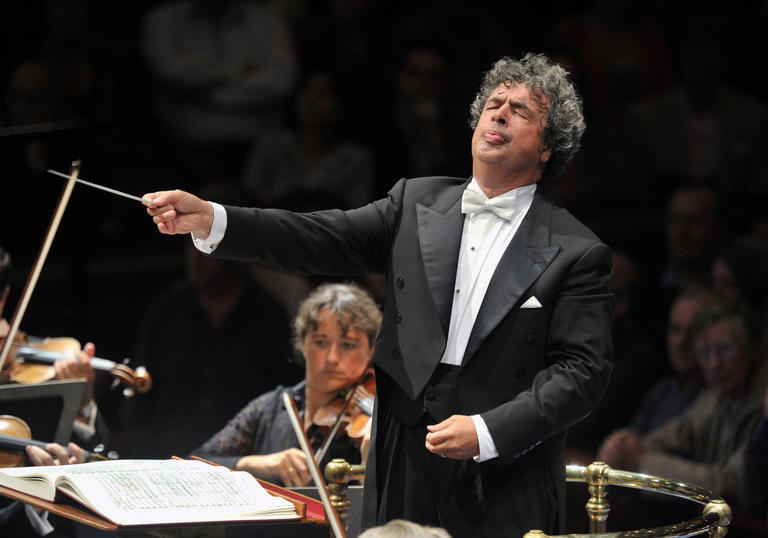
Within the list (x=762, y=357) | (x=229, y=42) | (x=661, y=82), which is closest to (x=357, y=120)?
(x=229, y=42)

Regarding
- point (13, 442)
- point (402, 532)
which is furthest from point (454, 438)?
point (13, 442)

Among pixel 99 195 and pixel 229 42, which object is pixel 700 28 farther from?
pixel 99 195

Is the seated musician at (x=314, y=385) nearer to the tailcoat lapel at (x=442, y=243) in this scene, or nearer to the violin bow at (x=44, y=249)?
the violin bow at (x=44, y=249)

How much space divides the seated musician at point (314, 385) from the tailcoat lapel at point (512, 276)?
99 centimetres

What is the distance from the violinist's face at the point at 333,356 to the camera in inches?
134

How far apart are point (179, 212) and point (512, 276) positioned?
0.68 metres

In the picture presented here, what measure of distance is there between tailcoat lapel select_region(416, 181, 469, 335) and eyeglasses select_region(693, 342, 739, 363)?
6.62 feet

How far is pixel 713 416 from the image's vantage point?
14.3ft

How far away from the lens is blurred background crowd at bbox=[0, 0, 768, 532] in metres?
4.72

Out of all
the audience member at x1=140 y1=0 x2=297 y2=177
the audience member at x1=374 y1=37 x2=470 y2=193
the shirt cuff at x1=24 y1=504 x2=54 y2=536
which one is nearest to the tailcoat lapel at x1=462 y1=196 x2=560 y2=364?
the shirt cuff at x1=24 y1=504 x2=54 y2=536

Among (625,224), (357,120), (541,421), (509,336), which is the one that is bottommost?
(541,421)

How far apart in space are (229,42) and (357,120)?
2.30 feet

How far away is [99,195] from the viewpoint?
524cm

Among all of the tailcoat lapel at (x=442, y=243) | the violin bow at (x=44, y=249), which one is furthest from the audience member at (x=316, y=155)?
the tailcoat lapel at (x=442, y=243)
